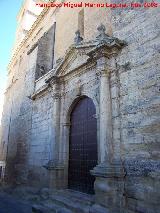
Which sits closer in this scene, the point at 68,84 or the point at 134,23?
the point at 134,23

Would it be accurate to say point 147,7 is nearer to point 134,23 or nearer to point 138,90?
point 134,23

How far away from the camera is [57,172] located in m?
6.02

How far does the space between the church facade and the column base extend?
0.06 feet

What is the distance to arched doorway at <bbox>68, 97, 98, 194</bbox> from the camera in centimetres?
527

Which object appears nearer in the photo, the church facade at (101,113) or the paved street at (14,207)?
the church facade at (101,113)

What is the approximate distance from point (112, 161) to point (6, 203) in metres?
4.64

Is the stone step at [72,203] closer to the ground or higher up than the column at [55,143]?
closer to the ground

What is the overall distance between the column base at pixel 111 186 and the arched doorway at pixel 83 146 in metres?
0.94

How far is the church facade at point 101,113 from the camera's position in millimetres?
3828

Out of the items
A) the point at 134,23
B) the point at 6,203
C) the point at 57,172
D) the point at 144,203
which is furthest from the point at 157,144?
the point at 6,203

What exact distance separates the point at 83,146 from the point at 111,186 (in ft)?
5.86

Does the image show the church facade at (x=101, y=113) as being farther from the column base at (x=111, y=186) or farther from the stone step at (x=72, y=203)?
the stone step at (x=72, y=203)

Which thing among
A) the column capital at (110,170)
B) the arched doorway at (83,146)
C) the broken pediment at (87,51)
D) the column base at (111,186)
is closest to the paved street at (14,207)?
the arched doorway at (83,146)

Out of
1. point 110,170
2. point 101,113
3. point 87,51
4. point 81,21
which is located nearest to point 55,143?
point 101,113
